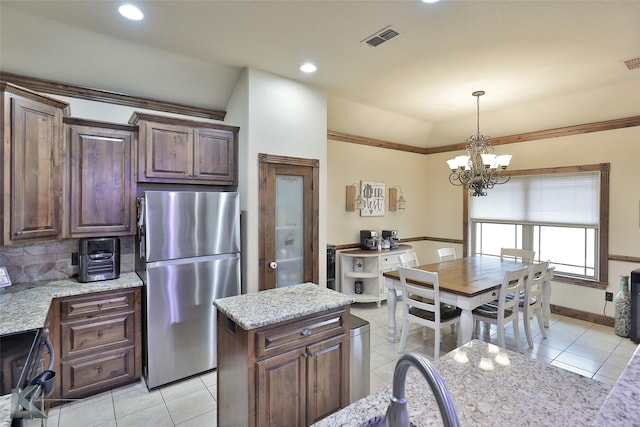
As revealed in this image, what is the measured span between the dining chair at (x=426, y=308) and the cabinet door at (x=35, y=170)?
3092mm

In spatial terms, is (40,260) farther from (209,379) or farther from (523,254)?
(523,254)

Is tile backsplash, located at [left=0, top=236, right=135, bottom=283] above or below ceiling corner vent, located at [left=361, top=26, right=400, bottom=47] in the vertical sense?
below

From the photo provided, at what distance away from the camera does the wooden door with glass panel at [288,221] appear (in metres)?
3.34

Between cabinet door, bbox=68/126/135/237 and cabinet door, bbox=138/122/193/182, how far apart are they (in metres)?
0.13

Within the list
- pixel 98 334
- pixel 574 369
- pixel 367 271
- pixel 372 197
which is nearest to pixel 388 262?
pixel 367 271

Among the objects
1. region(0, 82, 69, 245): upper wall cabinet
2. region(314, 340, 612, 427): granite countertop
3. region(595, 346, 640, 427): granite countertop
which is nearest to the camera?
region(595, 346, 640, 427): granite countertop

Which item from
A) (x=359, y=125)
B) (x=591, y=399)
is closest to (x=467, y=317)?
(x=591, y=399)

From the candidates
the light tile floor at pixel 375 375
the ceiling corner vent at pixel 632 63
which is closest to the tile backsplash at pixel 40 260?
the light tile floor at pixel 375 375

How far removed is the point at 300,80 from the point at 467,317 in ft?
9.75

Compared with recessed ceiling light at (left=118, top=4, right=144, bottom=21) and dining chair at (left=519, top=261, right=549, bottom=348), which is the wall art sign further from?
recessed ceiling light at (left=118, top=4, right=144, bottom=21)

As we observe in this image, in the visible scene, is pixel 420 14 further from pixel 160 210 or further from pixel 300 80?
pixel 160 210

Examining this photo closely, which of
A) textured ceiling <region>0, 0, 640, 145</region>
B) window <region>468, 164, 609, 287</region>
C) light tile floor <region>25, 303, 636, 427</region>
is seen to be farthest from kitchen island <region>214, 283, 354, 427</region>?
window <region>468, 164, 609, 287</region>

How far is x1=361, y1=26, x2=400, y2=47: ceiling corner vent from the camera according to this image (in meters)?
2.59

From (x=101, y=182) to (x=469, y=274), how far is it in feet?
12.4
